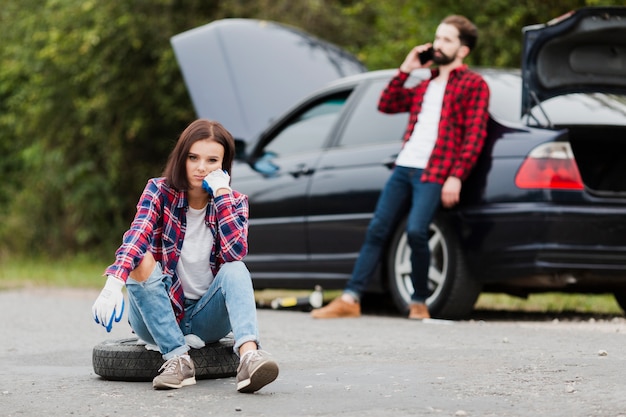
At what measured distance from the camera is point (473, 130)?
304 inches

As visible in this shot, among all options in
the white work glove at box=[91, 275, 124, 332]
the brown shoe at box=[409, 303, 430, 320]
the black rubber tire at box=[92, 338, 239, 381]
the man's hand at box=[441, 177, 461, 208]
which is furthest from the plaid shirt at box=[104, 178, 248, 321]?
the brown shoe at box=[409, 303, 430, 320]

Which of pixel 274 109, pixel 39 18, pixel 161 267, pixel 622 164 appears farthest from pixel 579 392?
pixel 39 18

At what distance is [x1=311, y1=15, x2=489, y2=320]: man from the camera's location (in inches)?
307

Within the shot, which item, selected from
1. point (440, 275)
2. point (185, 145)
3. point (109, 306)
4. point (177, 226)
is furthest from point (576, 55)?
point (109, 306)

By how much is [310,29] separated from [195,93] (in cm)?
657

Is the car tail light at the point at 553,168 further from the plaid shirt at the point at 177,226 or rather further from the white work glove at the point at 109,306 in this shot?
the white work glove at the point at 109,306

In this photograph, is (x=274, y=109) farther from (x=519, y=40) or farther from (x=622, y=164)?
(x=519, y=40)

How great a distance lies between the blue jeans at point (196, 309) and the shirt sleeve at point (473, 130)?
280cm

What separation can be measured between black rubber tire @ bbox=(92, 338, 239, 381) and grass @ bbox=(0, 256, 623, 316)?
4.61m

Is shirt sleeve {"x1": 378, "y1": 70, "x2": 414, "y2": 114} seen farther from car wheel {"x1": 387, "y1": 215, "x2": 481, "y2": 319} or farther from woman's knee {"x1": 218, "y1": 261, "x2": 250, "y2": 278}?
woman's knee {"x1": 218, "y1": 261, "x2": 250, "y2": 278}

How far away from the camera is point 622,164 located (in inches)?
307

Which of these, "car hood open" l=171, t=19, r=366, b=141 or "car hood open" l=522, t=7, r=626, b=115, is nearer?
"car hood open" l=522, t=7, r=626, b=115

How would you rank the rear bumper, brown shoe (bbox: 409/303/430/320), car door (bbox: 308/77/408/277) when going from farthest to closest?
1. car door (bbox: 308/77/408/277)
2. brown shoe (bbox: 409/303/430/320)
3. the rear bumper

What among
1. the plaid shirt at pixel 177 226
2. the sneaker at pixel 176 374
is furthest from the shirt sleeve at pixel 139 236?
the sneaker at pixel 176 374
